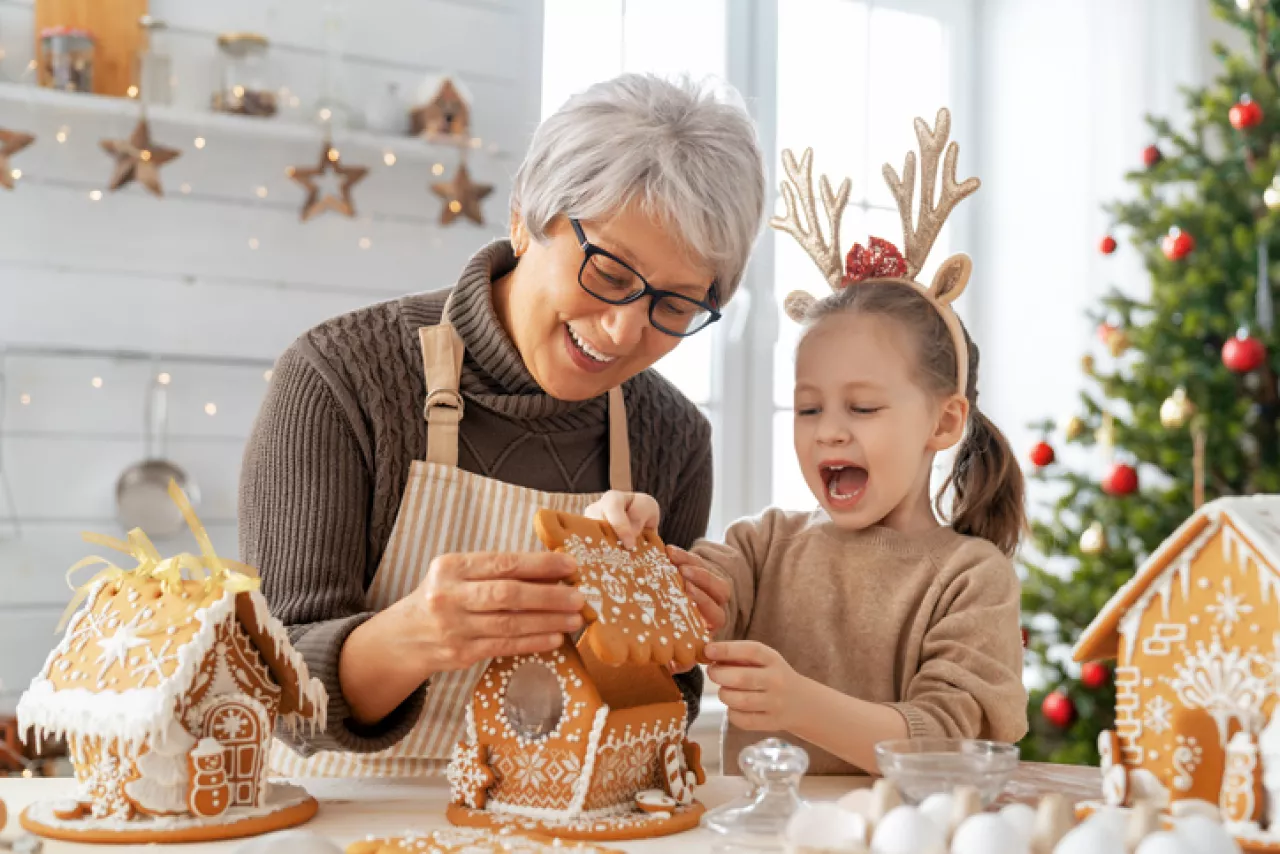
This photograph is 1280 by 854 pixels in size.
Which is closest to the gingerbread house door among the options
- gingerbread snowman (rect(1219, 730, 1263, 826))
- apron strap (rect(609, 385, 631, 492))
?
apron strap (rect(609, 385, 631, 492))

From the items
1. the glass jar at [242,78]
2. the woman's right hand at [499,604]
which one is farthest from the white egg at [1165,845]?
the glass jar at [242,78]

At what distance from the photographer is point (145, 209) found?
10.7 feet

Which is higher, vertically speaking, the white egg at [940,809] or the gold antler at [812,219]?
the gold antler at [812,219]

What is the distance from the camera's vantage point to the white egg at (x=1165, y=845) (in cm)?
77

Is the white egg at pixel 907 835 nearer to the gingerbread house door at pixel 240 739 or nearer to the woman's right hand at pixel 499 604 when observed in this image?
the woman's right hand at pixel 499 604

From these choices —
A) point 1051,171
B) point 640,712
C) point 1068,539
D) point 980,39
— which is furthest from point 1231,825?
point 980,39

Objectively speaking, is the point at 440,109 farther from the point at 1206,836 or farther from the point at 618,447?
the point at 1206,836

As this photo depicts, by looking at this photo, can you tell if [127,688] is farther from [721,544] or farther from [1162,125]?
[1162,125]

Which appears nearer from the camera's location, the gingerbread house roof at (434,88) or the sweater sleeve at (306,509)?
the sweater sleeve at (306,509)

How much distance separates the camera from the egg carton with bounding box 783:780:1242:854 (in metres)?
0.79

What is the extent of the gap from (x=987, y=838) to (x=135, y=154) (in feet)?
9.38

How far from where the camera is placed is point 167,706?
1.01m

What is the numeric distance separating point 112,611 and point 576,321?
1.87 feet

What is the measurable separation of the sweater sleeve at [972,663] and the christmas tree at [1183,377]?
2114 millimetres
